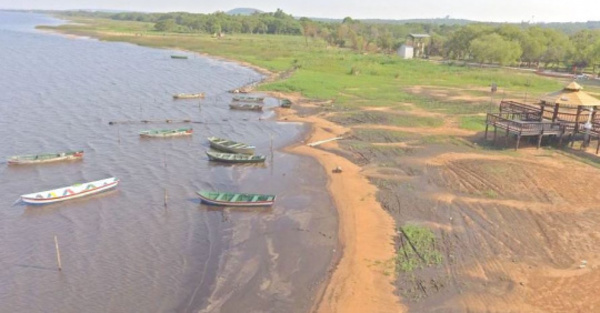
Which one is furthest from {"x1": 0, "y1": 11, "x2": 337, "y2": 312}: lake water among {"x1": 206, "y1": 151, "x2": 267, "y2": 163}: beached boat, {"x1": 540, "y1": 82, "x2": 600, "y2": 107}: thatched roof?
{"x1": 540, "y1": 82, "x2": 600, "y2": 107}: thatched roof

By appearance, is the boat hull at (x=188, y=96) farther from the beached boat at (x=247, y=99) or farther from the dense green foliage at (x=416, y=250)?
the dense green foliage at (x=416, y=250)

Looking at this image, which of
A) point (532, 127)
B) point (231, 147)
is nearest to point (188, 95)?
point (231, 147)

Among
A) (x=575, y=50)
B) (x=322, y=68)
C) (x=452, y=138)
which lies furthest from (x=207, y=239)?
(x=575, y=50)

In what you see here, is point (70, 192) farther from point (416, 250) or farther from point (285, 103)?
point (285, 103)

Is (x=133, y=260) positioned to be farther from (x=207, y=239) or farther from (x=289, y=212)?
(x=289, y=212)

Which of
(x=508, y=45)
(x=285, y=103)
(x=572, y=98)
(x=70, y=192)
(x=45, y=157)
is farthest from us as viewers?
(x=508, y=45)
